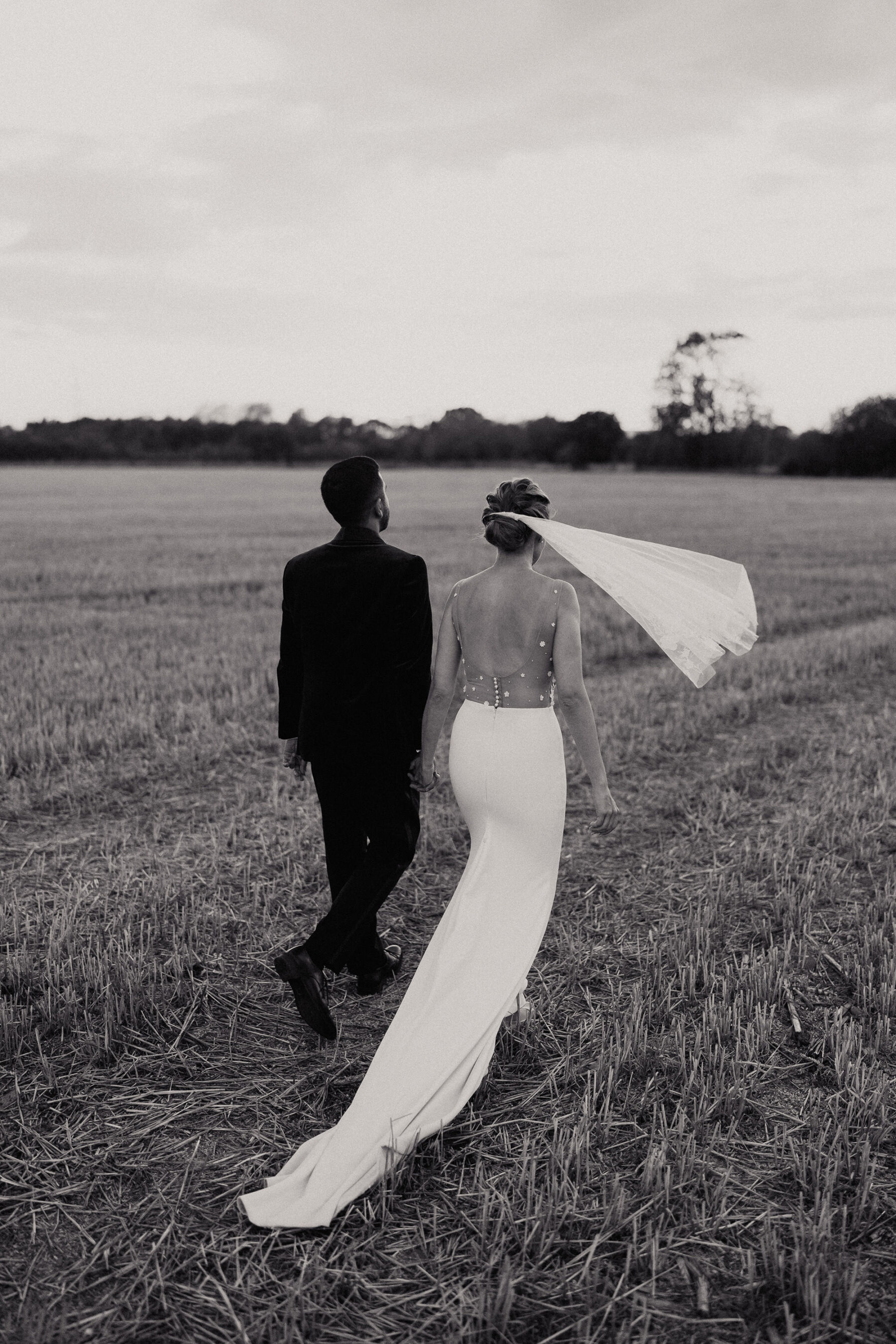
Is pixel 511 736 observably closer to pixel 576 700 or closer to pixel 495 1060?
pixel 576 700

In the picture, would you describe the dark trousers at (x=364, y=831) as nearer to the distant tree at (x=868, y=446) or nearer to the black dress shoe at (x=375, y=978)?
the black dress shoe at (x=375, y=978)

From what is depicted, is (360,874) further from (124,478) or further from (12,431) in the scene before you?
(12,431)

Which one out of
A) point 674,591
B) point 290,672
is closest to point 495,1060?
point 290,672

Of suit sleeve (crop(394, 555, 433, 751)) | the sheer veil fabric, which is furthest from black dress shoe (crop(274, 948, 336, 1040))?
the sheer veil fabric

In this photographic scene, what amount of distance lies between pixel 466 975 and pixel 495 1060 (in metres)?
0.51

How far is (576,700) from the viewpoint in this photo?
3748mm

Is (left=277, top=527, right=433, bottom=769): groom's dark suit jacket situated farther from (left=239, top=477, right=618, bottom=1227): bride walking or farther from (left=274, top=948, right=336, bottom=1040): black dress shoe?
(left=274, top=948, right=336, bottom=1040): black dress shoe

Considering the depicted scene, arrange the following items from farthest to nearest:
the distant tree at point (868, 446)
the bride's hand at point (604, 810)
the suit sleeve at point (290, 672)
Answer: the distant tree at point (868, 446)
the suit sleeve at point (290, 672)
the bride's hand at point (604, 810)

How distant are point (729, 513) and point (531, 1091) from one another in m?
40.7

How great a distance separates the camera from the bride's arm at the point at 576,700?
369cm

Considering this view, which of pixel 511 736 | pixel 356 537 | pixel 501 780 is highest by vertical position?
pixel 356 537

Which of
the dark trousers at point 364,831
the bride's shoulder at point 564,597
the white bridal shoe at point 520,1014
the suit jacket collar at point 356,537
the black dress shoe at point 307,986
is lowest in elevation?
the white bridal shoe at point 520,1014

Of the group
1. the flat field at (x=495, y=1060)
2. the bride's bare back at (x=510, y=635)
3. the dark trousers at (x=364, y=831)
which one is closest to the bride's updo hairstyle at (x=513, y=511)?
the bride's bare back at (x=510, y=635)

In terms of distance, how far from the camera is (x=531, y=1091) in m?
3.60
